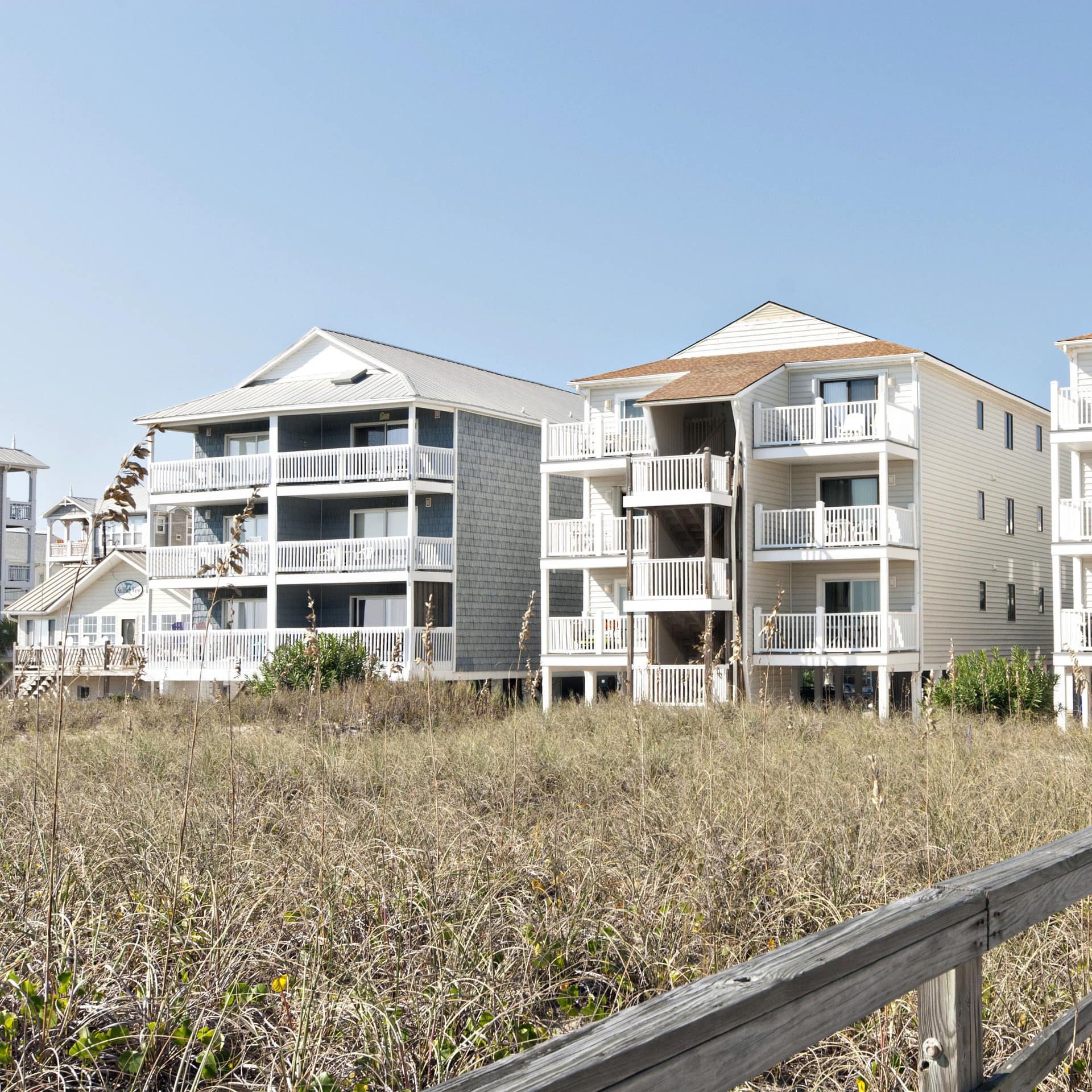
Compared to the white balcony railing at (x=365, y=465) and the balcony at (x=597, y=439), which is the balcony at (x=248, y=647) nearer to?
the white balcony railing at (x=365, y=465)

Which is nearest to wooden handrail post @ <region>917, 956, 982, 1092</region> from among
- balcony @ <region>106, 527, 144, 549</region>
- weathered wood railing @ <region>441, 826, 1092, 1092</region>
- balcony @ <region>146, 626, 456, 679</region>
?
weathered wood railing @ <region>441, 826, 1092, 1092</region>

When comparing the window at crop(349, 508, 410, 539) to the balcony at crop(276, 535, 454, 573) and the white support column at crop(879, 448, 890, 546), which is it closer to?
the balcony at crop(276, 535, 454, 573)

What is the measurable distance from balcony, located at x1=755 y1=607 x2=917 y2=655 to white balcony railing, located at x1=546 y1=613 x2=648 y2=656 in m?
3.58

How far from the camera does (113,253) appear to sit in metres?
18.6

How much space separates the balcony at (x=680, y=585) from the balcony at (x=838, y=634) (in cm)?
116

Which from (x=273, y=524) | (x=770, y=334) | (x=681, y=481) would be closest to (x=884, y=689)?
(x=681, y=481)

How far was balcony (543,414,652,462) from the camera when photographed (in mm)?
31297

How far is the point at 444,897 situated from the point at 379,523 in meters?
30.7

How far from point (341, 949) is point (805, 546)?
25.1 metres

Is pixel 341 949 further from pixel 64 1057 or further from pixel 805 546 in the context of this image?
pixel 805 546

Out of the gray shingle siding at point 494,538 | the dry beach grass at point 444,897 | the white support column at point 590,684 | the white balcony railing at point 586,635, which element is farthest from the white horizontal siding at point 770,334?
the dry beach grass at point 444,897

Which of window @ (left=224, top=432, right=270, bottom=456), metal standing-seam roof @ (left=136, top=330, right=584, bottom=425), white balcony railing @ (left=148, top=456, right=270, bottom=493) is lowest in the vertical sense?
white balcony railing @ (left=148, top=456, right=270, bottom=493)

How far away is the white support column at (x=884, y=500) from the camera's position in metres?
28.4

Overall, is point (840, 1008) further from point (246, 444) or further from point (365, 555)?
point (246, 444)
